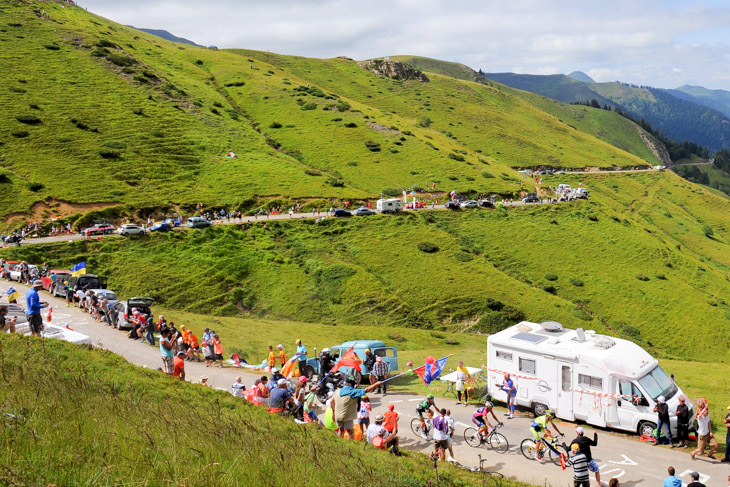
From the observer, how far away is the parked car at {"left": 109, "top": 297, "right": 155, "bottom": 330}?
33719mm

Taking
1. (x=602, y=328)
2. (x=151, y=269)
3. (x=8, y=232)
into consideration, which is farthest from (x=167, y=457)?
(x=8, y=232)

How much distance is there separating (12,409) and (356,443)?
8841 millimetres

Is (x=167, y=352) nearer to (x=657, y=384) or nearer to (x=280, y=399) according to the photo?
(x=280, y=399)

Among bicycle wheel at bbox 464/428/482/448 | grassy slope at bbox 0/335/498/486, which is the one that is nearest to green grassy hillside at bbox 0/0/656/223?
grassy slope at bbox 0/335/498/486

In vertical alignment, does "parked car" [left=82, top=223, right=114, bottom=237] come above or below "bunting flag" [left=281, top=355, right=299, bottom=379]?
above

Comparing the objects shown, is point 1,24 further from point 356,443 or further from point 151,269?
point 356,443

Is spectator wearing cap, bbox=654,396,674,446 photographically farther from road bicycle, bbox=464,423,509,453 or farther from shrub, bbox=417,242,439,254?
shrub, bbox=417,242,439,254

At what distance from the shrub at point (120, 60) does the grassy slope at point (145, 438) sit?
111795 mm

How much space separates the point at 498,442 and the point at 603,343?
6.55 meters

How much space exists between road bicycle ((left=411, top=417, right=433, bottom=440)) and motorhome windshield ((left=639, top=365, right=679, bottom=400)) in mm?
8481

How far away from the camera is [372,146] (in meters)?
106

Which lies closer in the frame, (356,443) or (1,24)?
(356,443)

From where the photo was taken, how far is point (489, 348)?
24.3 metres

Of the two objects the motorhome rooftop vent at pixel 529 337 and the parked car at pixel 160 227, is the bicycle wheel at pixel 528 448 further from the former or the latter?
the parked car at pixel 160 227
